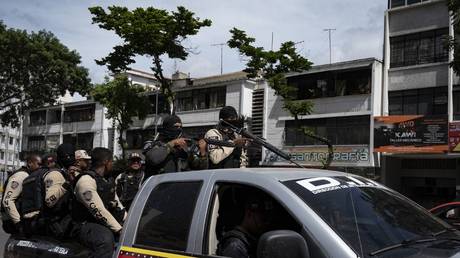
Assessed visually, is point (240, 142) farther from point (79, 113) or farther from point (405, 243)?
point (79, 113)

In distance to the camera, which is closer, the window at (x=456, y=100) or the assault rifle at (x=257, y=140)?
the assault rifle at (x=257, y=140)

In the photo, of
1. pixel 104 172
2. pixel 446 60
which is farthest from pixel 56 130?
pixel 104 172

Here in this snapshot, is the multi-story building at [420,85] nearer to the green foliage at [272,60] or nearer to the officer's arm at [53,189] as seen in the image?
the green foliage at [272,60]

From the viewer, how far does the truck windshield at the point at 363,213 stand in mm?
2932

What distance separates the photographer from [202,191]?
3.55 metres

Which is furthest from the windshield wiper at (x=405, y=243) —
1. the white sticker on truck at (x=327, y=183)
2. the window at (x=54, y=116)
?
the window at (x=54, y=116)

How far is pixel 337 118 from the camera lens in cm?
3250

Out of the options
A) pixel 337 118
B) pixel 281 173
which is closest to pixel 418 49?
pixel 337 118

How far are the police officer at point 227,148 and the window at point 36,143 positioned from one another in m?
51.8

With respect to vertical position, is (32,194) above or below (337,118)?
below

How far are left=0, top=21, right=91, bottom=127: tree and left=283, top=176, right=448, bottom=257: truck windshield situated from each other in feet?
130

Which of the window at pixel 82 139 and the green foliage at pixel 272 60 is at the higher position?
the green foliage at pixel 272 60

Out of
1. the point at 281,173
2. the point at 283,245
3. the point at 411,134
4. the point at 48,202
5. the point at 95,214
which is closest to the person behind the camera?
the point at 283,245

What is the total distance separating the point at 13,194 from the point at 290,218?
479 centimetres
